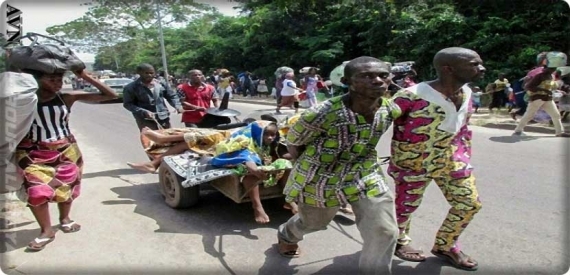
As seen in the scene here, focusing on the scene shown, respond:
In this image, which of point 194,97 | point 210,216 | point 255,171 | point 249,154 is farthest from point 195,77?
point 255,171

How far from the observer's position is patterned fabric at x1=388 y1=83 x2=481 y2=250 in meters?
3.28

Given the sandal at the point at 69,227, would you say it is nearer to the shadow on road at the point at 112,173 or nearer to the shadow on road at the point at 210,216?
the shadow on road at the point at 210,216

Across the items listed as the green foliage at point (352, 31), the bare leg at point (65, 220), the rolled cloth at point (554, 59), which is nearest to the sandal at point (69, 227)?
the bare leg at point (65, 220)

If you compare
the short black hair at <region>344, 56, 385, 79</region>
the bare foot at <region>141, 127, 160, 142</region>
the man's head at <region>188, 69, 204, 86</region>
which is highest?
the short black hair at <region>344, 56, 385, 79</region>

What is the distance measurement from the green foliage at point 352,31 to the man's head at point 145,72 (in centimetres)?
1247

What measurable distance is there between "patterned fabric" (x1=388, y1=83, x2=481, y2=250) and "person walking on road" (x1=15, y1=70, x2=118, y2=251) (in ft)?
8.48

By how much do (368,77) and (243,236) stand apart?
199cm

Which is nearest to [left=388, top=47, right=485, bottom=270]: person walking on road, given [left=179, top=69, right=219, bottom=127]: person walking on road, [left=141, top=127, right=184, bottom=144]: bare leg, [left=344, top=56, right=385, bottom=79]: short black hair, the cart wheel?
[left=344, top=56, right=385, bottom=79]: short black hair

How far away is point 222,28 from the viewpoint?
33.0 metres

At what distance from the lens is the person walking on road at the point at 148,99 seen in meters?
6.51

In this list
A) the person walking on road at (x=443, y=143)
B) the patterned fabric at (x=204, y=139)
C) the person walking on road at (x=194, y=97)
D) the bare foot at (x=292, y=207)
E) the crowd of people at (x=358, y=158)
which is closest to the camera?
the crowd of people at (x=358, y=158)

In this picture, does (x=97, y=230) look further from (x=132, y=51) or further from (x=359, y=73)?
(x=132, y=51)

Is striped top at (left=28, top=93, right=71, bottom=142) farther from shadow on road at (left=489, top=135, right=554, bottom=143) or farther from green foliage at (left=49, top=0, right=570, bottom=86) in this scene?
green foliage at (left=49, top=0, right=570, bottom=86)

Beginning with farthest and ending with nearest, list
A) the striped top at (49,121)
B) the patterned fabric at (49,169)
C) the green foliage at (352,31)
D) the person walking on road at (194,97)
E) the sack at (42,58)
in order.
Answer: the green foliage at (352,31) → the person walking on road at (194,97) → the striped top at (49,121) → the patterned fabric at (49,169) → the sack at (42,58)
